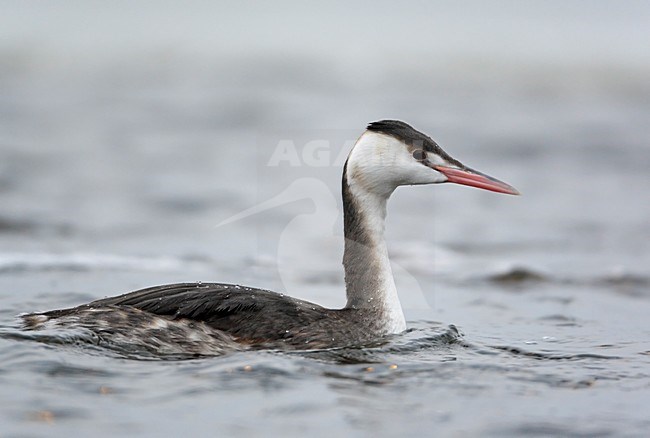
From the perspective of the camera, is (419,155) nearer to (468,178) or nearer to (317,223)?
(468,178)

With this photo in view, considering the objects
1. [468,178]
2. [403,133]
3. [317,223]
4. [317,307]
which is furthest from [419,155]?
[317,223]

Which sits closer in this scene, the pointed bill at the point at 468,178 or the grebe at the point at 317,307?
the grebe at the point at 317,307

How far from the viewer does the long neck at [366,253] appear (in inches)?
318

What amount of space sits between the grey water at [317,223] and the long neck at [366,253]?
14.9 inches

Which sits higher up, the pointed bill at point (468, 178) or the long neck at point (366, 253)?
the pointed bill at point (468, 178)

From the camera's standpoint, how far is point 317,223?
14.8 metres

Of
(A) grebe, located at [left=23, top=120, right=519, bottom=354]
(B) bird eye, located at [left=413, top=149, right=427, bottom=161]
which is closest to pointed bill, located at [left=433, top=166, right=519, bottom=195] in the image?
(A) grebe, located at [left=23, top=120, right=519, bottom=354]

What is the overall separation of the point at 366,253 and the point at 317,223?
6.63 m

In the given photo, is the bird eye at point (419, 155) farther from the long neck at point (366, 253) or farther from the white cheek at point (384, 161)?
the long neck at point (366, 253)

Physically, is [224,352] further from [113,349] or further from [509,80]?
[509,80]

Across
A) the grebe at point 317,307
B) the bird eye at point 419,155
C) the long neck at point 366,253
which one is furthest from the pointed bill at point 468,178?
the long neck at point 366,253

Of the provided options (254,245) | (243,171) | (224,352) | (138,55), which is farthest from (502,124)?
→ (224,352)

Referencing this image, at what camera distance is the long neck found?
8.08 metres

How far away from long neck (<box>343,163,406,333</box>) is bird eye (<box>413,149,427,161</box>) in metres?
0.39
